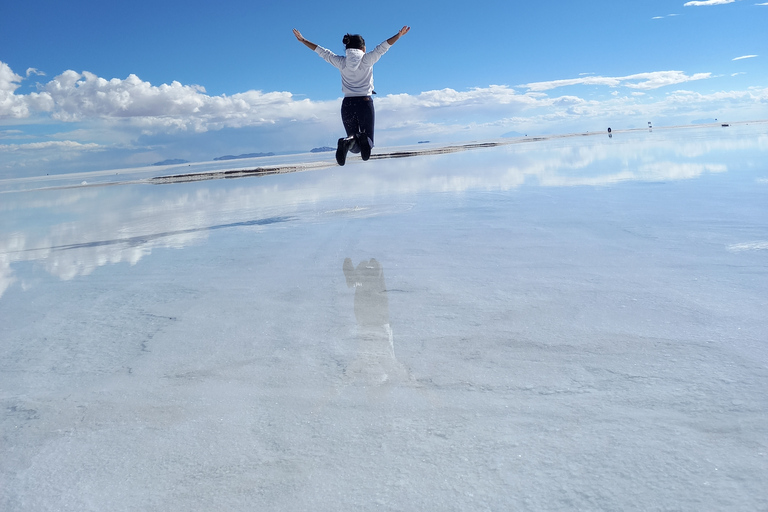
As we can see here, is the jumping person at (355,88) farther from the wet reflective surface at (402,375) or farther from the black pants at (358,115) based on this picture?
the wet reflective surface at (402,375)

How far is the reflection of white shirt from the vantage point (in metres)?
7.22

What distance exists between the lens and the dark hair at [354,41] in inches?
291

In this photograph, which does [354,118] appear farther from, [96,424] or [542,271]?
[96,424]

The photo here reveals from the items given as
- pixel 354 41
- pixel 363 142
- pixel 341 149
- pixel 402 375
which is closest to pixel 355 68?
pixel 354 41

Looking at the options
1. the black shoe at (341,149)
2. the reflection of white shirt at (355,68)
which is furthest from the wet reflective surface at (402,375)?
the reflection of white shirt at (355,68)

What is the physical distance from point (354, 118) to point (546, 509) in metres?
6.72

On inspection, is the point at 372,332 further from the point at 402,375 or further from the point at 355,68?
the point at 355,68

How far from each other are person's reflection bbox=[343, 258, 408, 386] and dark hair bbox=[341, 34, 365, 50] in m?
4.25

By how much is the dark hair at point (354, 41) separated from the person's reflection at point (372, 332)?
425cm

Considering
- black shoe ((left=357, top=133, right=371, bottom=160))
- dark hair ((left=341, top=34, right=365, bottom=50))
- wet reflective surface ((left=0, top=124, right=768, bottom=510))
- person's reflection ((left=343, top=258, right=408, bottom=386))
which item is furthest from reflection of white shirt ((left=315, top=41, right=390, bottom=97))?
person's reflection ((left=343, top=258, right=408, bottom=386))

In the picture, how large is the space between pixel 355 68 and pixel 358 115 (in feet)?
2.09

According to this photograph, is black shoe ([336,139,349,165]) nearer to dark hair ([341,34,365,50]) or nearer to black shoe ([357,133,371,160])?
black shoe ([357,133,371,160])

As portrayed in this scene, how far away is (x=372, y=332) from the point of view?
2957 mm

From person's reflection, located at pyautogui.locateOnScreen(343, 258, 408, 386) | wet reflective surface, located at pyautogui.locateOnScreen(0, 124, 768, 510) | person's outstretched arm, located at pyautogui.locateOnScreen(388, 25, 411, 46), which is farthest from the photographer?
person's outstretched arm, located at pyautogui.locateOnScreen(388, 25, 411, 46)
